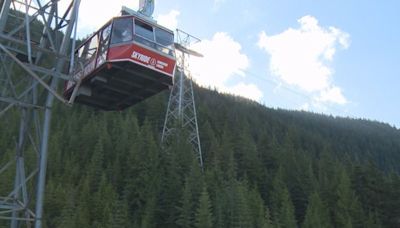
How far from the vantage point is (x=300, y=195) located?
55594 millimetres

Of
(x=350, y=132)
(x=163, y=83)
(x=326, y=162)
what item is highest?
(x=350, y=132)

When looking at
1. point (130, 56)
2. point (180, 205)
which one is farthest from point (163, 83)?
point (180, 205)

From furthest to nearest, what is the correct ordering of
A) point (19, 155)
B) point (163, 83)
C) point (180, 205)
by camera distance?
point (180, 205), point (163, 83), point (19, 155)

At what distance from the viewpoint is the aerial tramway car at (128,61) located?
610 inches

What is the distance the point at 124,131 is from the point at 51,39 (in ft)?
171

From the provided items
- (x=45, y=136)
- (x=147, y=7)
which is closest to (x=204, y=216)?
(x=147, y=7)

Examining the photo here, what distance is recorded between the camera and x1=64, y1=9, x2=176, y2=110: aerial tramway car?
15484 mm

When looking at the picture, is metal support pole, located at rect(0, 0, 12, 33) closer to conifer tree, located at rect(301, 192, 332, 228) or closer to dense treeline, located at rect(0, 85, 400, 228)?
dense treeline, located at rect(0, 85, 400, 228)

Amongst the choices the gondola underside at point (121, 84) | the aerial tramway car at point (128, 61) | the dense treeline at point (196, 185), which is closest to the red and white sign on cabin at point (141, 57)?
the aerial tramway car at point (128, 61)

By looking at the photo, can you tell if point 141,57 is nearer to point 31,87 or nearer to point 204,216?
point 31,87

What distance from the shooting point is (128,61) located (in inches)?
600

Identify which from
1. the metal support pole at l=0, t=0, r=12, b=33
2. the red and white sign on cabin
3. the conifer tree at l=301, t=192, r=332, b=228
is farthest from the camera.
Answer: the conifer tree at l=301, t=192, r=332, b=228

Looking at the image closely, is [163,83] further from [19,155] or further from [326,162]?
[326,162]

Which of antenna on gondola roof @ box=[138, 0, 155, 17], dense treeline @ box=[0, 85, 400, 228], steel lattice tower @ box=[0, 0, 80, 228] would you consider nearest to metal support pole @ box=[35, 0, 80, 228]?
steel lattice tower @ box=[0, 0, 80, 228]
